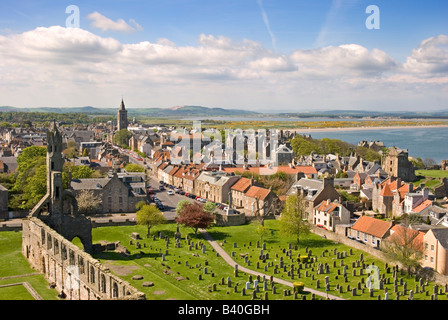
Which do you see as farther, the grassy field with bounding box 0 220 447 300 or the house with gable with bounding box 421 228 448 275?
the house with gable with bounding box 421 228 448 275

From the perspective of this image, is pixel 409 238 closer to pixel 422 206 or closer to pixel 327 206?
pixel 327 206

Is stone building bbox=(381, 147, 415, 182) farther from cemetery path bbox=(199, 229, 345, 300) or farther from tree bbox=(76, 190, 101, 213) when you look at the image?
tree bbox=(76, 190, 101, 213)

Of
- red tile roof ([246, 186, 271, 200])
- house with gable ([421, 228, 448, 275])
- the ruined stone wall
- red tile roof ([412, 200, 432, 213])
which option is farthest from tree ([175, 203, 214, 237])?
red tile roof ([412, 200, 432, 213])

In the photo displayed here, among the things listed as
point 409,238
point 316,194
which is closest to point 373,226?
point 409,238

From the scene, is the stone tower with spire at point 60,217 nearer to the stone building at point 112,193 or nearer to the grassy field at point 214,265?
the grassy field at point 214,265

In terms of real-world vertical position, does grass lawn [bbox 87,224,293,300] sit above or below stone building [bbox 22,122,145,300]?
below

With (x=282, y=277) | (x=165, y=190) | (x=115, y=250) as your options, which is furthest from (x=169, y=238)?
(x=165, y=190)
